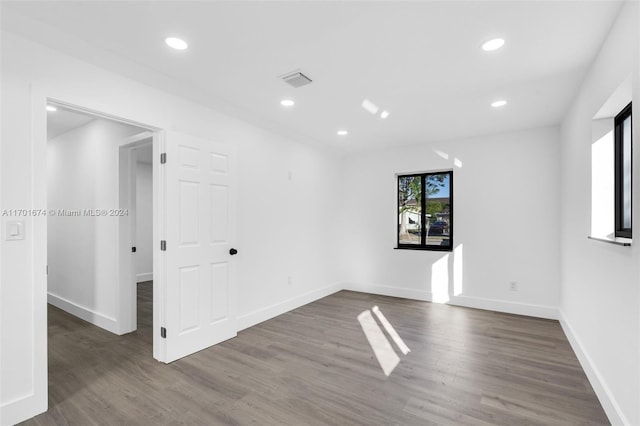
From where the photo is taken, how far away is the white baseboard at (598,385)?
1.98 meters

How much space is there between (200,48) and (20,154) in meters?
1.44

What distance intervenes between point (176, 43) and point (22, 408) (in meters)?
2.75

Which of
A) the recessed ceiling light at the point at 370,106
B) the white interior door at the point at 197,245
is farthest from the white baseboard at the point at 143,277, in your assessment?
the recessed ceiling light at the point at 370,106

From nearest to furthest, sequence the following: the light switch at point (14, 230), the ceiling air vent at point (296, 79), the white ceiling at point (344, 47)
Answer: the white ceiling at point (344, 47) < the light switch at point (14, 230) < the ceiling air vent at point (296, 79)

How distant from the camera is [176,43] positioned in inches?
92.1

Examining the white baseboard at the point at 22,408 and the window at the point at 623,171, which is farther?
the window at the point at 623,171

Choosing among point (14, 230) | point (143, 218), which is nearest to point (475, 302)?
point (14, 230)

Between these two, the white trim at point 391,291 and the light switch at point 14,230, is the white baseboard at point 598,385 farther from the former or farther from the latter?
the light switch at point 14,230

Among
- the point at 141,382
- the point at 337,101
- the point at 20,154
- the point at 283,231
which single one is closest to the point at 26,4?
the point at 20,154

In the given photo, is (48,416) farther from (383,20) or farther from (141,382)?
(383,20)

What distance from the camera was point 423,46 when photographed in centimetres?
235

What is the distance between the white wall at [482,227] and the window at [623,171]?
209 cm

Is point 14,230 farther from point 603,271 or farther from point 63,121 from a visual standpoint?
point 603,271

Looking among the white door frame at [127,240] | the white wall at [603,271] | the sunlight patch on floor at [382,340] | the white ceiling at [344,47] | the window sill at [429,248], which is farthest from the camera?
the window sill at [429,248]
